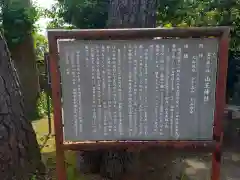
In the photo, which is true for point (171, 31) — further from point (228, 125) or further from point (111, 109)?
point (228, 125)

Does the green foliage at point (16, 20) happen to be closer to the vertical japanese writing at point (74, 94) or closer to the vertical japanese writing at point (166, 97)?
the vertical japanese writing at point (74, 94)

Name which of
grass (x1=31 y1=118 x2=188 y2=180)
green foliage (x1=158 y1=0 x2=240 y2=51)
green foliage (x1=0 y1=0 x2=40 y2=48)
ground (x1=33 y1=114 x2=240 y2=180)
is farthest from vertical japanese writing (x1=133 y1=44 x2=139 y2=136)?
green foliage (x1=0 y1=0 x2=40 y2=48)

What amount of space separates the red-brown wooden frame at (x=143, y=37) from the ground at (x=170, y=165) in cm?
115

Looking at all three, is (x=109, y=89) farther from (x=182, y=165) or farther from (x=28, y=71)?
(x=28, y=71)

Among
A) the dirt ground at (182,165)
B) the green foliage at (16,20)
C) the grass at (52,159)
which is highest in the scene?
the green foliage at (16,20)

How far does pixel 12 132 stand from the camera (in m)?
3.78

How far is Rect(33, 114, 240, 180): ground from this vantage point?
457cm

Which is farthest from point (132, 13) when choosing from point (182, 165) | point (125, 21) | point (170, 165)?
point (182, 165)

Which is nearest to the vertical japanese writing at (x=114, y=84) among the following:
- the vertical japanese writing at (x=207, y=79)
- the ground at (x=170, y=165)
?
the vertical japanese writing at (x=207, y=79)

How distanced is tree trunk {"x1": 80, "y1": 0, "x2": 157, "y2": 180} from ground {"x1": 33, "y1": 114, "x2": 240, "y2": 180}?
206 millimetres

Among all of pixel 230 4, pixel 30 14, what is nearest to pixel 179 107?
pixel 230 4

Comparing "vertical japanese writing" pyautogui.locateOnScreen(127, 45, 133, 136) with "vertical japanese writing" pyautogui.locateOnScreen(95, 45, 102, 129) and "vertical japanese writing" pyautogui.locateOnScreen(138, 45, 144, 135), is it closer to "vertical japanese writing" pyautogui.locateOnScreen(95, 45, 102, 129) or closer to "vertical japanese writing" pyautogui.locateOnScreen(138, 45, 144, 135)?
"vertical japanese writing" pyautogui.locateOnScreen(138, 45, 144, 135)

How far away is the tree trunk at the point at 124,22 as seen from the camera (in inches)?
166

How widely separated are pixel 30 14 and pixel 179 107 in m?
5.53
